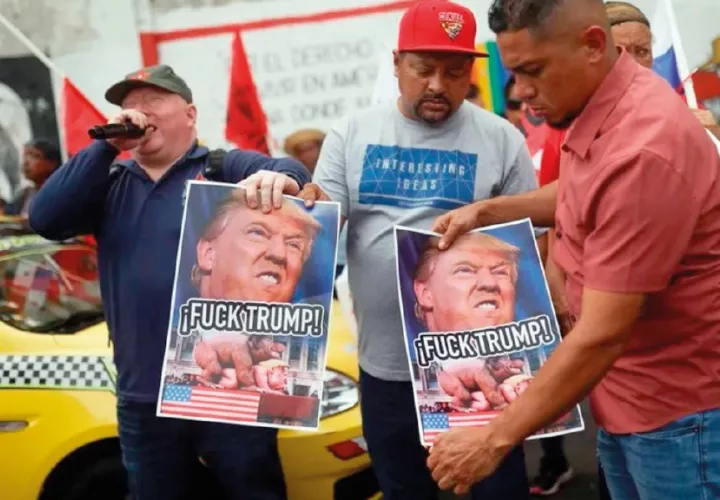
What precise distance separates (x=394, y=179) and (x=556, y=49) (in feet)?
3.27

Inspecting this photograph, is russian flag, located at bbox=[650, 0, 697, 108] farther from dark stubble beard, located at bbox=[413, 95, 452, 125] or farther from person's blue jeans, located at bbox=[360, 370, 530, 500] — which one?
person's blue jeans, located at bbox=[360, 370, 530, 500]

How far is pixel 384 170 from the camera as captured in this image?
2.87 m

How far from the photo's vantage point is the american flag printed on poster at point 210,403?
99.7 inches

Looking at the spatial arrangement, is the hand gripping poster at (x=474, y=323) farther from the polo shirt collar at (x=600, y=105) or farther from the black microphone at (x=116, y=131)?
the black microphone at (x=116, y=131)

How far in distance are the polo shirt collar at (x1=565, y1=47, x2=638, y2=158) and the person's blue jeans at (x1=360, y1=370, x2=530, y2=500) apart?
3.89 feet

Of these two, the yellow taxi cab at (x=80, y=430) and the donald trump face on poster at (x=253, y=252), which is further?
the yellow taxi cab at (x=80, y=430)

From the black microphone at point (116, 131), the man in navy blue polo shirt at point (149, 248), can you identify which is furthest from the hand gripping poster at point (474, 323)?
the black microphone at point (116, 131)

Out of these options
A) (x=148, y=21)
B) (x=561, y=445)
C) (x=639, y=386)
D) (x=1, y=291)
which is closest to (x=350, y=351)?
(x=561, y=445)

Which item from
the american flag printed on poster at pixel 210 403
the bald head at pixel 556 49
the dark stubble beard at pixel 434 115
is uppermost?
the bald head at pixel 556 49

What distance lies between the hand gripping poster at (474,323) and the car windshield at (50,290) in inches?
83.8

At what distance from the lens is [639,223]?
1840 millimetres

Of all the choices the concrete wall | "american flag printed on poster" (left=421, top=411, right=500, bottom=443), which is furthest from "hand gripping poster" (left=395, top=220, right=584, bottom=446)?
the concrete wall

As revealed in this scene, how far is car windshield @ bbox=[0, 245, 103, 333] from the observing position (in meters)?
4.11

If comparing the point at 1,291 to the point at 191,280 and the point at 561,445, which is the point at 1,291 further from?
the point at 561,445
